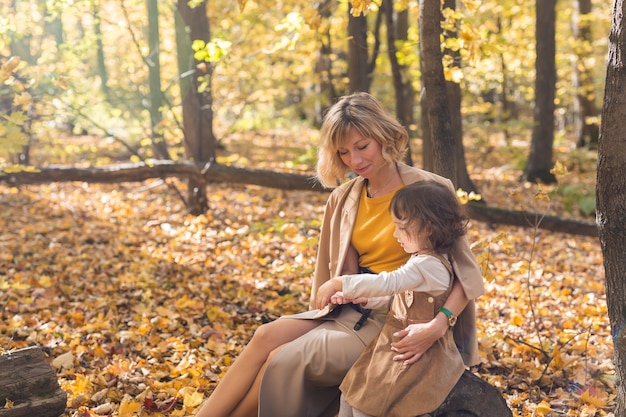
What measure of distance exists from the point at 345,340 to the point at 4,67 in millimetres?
3260

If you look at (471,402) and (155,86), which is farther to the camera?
(155,86)

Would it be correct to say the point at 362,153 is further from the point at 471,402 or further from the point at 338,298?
the point at 471,402

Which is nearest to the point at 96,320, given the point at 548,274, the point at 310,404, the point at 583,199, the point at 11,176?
the point at 310,404

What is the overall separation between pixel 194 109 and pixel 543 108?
595cm

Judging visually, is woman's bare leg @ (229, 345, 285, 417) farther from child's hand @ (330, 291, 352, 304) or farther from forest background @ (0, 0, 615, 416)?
forest background @ (0, 0, 615, 416)

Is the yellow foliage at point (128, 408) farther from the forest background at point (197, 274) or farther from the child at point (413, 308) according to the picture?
the child at point (413, 308)

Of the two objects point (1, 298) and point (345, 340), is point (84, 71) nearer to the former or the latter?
point (1, 298)

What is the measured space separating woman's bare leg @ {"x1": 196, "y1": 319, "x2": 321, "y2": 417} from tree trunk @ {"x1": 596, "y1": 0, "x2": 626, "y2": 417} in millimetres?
1462

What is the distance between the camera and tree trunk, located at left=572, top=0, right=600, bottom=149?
483 inches

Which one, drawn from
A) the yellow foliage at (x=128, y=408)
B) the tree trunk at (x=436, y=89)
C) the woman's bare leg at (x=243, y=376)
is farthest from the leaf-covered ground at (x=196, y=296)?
the woman's bare leg at (x=243, y=376)

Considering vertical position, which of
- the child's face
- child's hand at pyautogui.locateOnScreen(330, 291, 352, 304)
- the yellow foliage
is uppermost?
the child's face

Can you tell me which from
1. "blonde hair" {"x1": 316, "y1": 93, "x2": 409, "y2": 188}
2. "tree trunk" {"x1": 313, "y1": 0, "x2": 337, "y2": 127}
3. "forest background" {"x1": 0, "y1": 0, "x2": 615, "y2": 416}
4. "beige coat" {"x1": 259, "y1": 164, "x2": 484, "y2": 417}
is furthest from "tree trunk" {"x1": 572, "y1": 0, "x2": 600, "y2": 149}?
"beige coat" {"x1": 259, "y1": 164, "x2": 484, "y2": 417}

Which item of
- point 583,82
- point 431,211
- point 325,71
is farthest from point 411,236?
point 583,82

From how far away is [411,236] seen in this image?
2582 millimetres
